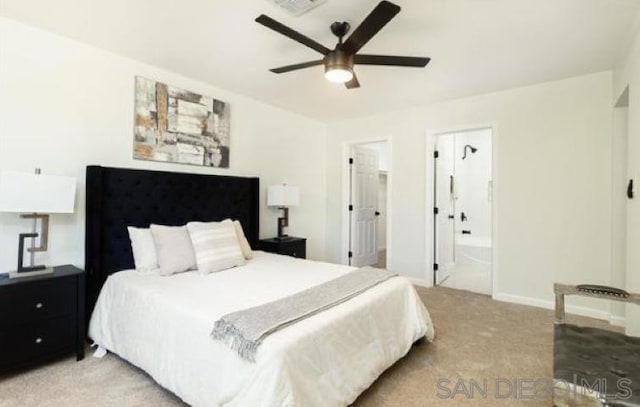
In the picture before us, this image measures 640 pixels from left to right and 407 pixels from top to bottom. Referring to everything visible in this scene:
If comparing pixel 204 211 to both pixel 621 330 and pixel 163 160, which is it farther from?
pixel 621 330

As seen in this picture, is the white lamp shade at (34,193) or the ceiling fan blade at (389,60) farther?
the ceiling fan blade at (389,60)

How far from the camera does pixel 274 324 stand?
1532mm

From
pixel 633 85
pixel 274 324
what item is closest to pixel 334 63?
pixel 274 324

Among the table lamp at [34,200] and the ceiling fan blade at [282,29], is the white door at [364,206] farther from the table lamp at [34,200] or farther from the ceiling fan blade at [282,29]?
the table lamp at [34,200]

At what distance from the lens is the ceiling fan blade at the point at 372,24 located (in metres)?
1.67

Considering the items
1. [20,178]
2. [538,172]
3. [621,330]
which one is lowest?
[621,330]

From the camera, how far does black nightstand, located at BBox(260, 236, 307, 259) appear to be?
152 inches

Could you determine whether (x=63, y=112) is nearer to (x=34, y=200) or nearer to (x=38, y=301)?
(x=34, y=200)

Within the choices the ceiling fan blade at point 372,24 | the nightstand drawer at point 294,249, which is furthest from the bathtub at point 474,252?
the ceiling fan blade at point 372,24

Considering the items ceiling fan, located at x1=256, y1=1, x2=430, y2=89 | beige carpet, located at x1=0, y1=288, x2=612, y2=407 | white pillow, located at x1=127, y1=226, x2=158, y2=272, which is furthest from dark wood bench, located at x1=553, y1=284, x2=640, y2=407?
A: white pillow, located at x1=127, y1=226, x2=158, y2=272

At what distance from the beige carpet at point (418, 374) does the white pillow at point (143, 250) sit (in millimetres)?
702

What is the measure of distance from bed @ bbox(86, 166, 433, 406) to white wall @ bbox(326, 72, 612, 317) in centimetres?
186

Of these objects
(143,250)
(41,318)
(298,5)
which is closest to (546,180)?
(298,5)

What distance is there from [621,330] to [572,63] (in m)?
2.54
